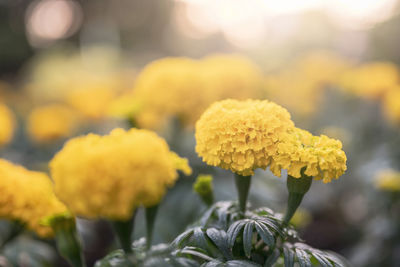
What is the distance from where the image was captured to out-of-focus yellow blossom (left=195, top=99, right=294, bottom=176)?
1.03 m

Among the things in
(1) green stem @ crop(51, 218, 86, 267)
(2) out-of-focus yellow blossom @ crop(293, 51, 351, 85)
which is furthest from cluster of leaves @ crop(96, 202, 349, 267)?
(2) out-of-focus yellow blossom @ crop(293, 51, 351, 85)

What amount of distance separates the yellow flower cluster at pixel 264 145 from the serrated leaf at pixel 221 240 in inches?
7.9

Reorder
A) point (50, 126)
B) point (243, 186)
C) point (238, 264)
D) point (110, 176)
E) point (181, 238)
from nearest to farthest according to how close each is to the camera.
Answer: point (110, 176) → point (238, 264) → point (181, 238) → point (243, 186) → point (50, 126)

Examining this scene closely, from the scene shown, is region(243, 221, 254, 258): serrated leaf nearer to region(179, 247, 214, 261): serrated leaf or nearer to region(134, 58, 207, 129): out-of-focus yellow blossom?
region(179, 247, 214, 261): serrated leaf

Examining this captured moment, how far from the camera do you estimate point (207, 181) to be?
130 cm

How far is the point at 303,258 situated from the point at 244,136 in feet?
1.33

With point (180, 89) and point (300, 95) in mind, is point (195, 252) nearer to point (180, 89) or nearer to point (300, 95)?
point (180, 89)

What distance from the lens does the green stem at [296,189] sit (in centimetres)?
107

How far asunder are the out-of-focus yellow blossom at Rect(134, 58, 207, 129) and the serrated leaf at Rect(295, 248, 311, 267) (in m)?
1.45

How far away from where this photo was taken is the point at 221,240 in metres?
1.03

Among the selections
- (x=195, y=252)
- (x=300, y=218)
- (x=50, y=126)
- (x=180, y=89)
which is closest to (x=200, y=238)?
(x=195, y=252)

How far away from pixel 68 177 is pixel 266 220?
606 mm

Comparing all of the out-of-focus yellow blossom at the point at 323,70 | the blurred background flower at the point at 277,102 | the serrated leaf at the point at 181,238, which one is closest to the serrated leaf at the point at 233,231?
the serrated leaf at the point at 181,238

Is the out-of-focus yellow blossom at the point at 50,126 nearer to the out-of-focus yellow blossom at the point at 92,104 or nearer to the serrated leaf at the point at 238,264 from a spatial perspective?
the out-of-focus yellow blossom at the point at 92,104
